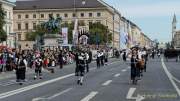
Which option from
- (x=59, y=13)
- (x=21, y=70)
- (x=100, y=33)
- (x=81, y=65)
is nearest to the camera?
(x=81, y=65)

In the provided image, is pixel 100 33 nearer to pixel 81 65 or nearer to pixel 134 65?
pixel 134 65

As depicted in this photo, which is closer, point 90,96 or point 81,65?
point 90,96

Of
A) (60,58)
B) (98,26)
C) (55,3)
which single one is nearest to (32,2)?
(55,3)

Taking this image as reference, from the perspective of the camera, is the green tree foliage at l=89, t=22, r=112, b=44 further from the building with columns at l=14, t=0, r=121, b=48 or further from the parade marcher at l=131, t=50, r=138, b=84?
the parade marcher at l=131, t=50, r=138, b=84

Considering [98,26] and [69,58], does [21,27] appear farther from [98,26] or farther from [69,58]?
[69,58]

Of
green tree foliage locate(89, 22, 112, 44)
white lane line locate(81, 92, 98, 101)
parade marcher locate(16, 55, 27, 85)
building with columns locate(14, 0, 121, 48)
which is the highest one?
building with columns locate(14, 0, 121, 48)

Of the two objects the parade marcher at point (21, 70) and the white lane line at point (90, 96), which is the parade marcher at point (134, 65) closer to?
the parade marcher at point (21, 70)

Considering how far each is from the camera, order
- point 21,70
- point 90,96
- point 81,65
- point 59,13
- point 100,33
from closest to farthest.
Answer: point 90,96 < point 81,65 < point 21,70 < point 100,33 < point 59,13

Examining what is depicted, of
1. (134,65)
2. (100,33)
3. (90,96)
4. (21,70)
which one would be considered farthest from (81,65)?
(100,33)

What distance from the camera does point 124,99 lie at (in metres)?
19.0

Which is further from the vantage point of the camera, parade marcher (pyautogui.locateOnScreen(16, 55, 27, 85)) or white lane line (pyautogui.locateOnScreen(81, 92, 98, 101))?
parade marcher (pyautogui.locateOnScreen(16, 55, 27, 85))

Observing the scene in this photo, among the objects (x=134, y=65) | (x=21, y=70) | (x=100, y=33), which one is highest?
(x=100, y=33)

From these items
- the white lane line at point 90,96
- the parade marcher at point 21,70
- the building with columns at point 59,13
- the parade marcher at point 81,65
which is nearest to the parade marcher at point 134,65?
the parade marcher at point 81,65

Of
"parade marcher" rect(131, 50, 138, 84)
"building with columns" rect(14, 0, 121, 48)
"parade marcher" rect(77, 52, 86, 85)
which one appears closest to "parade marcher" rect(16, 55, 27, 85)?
"parade marcher" rect(77, 52, 86, 85)
